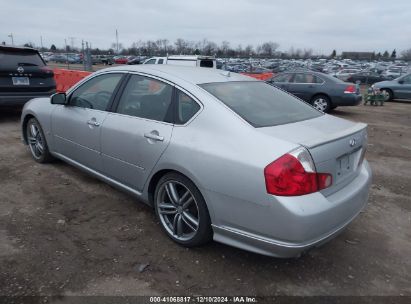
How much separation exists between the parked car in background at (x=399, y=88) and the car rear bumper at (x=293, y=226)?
16.0m

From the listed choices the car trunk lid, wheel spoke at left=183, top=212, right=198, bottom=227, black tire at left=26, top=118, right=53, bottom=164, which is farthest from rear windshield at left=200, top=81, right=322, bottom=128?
black tire at left=26, top=118, right=53, bottom=164

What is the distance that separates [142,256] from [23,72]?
6212mm

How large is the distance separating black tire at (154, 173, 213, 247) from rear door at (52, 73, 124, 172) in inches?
40.6

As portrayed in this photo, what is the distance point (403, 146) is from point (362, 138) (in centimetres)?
526

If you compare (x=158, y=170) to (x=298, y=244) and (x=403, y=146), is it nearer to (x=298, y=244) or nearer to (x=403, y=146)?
(x=298, y=244)

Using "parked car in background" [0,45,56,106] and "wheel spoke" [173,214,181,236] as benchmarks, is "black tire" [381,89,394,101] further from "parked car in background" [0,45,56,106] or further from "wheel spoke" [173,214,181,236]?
"wheel spoke" [173,214,181,236]

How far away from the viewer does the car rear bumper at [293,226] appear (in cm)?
243

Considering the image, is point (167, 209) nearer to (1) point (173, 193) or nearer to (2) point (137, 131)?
(1) point (173, 193)

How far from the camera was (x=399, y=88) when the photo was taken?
54.6 ft

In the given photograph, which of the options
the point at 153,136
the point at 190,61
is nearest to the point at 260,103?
the point at 153,136

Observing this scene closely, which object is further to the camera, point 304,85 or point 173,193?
point 304,85

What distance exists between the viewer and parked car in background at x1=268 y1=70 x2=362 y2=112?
1147cm

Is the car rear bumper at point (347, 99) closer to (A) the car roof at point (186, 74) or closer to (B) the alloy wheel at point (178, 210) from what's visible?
(A) the car roof at point (186, 74)

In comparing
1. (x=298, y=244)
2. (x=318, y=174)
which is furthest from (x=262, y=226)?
(x=318, y=174)
